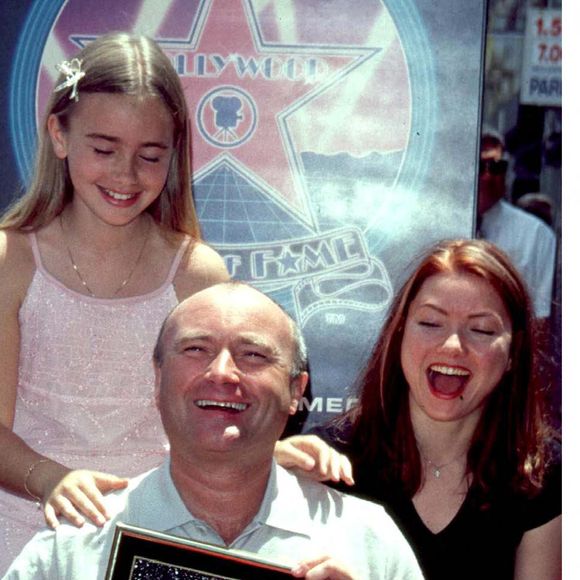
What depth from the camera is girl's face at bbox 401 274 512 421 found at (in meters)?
2.17

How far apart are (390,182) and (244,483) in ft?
2.62

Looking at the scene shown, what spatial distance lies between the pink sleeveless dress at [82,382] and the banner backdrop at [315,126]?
1.00 ft

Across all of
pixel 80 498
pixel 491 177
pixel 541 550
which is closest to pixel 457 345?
pixel 541 550

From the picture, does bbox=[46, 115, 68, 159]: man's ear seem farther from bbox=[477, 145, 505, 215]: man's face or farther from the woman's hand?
bbox=[477, 145, 505, 215]: man's face

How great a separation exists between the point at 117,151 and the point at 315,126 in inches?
19.0

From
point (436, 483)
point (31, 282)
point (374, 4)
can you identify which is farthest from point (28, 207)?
point (436, 483)

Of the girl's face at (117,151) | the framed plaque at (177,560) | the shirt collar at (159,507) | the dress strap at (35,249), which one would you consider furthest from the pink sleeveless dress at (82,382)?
the framed plaque at (177,560)

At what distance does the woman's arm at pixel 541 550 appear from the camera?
2.13 metres

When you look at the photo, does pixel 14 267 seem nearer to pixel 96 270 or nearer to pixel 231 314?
pixel 96 270

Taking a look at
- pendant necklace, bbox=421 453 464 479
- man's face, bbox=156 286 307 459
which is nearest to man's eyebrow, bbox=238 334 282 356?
man's face, bbox=156 286 307 459

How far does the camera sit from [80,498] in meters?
1.84

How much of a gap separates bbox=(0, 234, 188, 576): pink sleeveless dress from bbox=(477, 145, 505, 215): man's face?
91 centimetres

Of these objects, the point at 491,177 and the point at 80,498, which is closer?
the point at 80,498

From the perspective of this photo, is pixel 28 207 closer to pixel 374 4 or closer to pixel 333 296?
pixel 333 296
